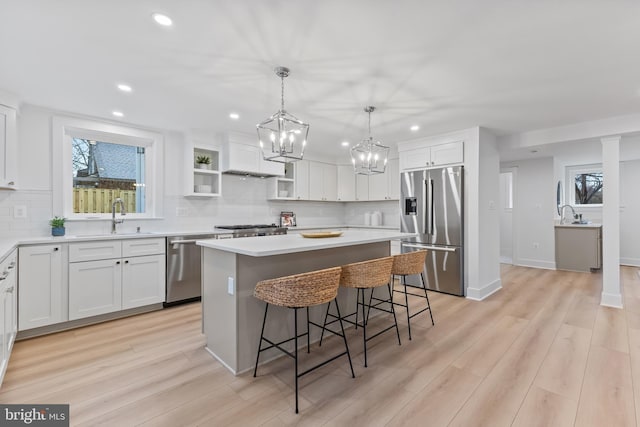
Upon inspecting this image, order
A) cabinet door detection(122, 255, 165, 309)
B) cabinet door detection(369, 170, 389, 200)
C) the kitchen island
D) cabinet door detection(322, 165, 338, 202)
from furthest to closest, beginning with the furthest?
cabinet door detection(322, 165, 338, 202) < cabinet door detection(369, 170, 389, 200) < cabinet door detection(122, 255, 165, 309) < the kitchen island

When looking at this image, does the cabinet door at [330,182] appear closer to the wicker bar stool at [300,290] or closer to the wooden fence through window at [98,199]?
the wooden fence through window at [98,199]

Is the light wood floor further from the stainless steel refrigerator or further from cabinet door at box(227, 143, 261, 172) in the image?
cabinet door at box(227, 143, 261, 172)

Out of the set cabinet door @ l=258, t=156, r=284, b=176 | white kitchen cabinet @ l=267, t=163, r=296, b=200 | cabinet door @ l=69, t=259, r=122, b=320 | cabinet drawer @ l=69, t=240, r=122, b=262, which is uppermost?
cabinet door @ l=258, t=156, r=284, b=176

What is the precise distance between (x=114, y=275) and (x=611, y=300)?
5.96 m

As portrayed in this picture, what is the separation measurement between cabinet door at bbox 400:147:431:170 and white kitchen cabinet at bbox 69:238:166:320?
Answer: 3724 mm

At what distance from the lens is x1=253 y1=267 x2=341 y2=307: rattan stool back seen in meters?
1.96

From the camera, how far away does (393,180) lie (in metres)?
5.79

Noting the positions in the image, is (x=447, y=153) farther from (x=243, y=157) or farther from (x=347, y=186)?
(x=243, y=157)

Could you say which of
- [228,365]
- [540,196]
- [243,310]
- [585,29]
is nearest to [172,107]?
[243,310]

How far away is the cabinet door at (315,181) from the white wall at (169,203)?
0.28 metres

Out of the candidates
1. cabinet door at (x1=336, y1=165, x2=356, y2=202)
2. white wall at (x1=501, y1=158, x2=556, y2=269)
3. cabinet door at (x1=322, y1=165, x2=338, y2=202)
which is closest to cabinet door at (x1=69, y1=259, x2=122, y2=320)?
cabinet door at (x1=322, y1=165, x2=338, y2=202)

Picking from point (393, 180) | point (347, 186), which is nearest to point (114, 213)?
point (347, 186)

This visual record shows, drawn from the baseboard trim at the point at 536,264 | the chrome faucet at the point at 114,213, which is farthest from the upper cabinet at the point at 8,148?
the baseboard trim at the point at 536,264

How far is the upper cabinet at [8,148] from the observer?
285 cm
